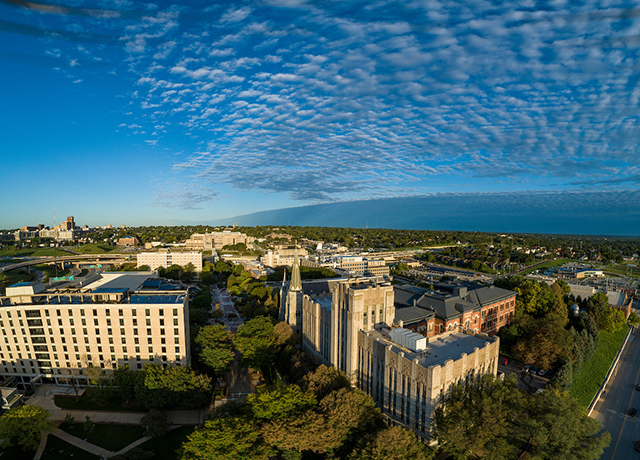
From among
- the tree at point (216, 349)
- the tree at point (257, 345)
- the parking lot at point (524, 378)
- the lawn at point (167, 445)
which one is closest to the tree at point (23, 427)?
the lawn at point (167, 445)

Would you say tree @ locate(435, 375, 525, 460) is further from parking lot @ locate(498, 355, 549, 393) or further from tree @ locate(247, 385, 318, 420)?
parking lot @ locate(498, 355, 549, 393)

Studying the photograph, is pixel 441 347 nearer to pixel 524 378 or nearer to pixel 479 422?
pixel 479 422

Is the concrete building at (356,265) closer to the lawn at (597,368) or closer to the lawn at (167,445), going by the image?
the lawn at (597,368)

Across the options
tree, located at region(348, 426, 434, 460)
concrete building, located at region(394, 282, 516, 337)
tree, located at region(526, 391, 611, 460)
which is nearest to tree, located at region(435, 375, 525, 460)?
tree, located at region(526, 391, 611, 460)

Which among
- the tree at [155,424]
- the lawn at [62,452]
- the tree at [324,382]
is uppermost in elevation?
the tree at [324,382]

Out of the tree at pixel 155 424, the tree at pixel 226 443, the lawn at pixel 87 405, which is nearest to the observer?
the tree at pixel 226 443

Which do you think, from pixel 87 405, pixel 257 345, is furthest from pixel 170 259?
pixel 257 345

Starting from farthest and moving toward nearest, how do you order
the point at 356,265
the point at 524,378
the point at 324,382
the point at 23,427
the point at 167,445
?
the point at 356,265, the point at 524,378, the point at 324,382, the point at 167,445, the point at 23,427
